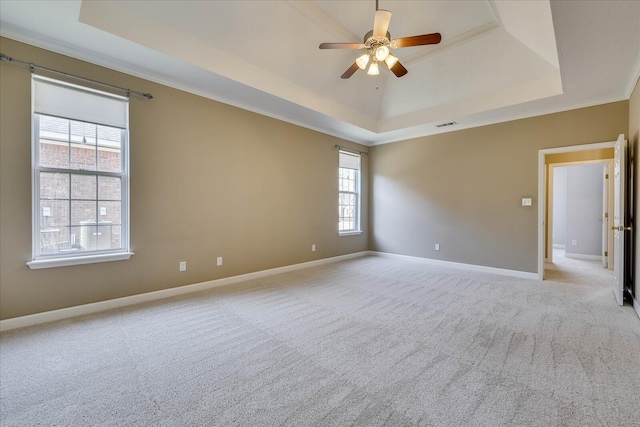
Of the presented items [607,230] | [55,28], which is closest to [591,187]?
[607,230]

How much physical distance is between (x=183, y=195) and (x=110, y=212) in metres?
0.84

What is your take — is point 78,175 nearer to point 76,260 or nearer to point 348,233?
point 76,260

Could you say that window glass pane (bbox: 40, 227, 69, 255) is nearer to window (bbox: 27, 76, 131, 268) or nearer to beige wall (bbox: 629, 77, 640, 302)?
window (bbox: 27, 76, 131, 268)

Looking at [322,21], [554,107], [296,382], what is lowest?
[296,382]

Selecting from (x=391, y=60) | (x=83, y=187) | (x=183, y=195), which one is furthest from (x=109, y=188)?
(x=391, y=60)

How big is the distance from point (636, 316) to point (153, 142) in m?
6.00

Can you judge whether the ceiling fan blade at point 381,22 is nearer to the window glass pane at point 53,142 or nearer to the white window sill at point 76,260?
the window glass pane at point 53,142

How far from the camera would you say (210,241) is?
13.3 ft

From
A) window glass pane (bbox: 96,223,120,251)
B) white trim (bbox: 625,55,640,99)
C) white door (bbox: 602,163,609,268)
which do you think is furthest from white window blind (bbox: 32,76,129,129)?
white door (bbox: 602,163,609,268)

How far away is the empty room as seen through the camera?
6.00 ft

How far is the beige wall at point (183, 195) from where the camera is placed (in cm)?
267

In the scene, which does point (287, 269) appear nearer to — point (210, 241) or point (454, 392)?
point (210, 241)

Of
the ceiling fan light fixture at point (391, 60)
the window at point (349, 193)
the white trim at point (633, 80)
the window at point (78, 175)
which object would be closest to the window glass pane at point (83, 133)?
the window at point (78, 175)

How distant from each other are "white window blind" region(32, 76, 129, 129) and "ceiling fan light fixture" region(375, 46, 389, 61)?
302 centimetres
